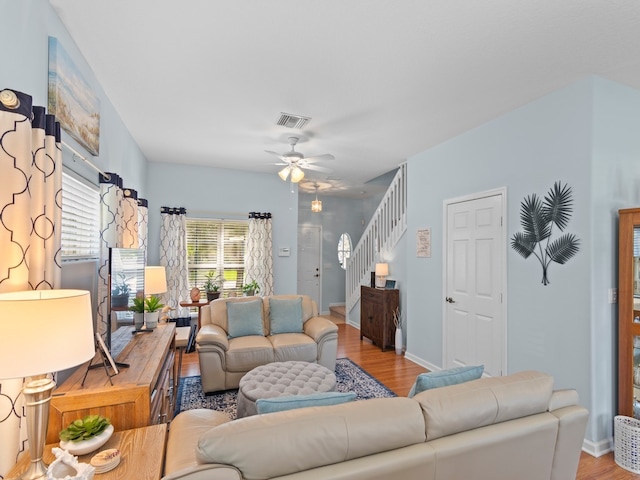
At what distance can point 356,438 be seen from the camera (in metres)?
1.19

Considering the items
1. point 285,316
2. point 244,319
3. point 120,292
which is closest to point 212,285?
point 244,319

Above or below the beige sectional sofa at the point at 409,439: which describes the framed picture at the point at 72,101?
above

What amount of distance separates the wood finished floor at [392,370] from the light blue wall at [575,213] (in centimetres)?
21

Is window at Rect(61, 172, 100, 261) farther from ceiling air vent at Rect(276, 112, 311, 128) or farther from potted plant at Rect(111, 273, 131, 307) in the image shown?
ceiling air vent at Rect(276, 112, 311, 128)

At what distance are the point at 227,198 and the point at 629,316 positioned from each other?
5.11 m

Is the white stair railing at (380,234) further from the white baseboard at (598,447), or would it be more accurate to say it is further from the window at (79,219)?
the window at (79,219)

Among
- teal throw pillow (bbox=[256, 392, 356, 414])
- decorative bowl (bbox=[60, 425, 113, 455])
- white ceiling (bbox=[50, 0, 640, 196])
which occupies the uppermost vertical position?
white ceiling (bbox=[50, 0, 640, 196])

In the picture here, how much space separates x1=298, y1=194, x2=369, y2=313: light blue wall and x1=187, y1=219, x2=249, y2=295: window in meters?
2.38

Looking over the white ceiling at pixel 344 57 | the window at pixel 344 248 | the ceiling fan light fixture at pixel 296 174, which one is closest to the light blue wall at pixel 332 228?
the window at pixel 344 248

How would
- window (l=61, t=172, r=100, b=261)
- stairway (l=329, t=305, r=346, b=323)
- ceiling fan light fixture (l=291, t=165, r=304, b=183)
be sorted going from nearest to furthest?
window (l=61, t=172, r=100, b=261) → ceiling fan light fixture (l=291, t=165, r=304, b=183) → stairway (l=329, t=305, r=346, b=323)

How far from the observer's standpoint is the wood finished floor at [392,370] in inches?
88.7

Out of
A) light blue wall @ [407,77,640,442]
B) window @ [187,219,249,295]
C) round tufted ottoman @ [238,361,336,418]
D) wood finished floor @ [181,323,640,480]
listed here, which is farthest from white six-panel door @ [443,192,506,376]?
window @ [187,219,249,295]

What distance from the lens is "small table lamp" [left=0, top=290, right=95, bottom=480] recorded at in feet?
3.48

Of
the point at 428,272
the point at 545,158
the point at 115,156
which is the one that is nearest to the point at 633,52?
the point at 545,158
